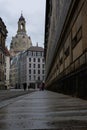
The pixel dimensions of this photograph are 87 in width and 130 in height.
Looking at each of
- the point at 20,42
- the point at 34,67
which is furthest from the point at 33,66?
the point at 20,42

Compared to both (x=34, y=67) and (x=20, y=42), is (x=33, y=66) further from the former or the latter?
(x=20, y=42)

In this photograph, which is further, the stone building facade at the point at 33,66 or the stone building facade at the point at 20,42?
the stone building facade at the point at 20,42

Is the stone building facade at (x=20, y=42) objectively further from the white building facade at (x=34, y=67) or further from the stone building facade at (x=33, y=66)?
the white building facade at (x=34, y=67)

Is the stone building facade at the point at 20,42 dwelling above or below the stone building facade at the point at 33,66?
above

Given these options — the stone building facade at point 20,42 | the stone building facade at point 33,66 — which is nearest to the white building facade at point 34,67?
the stone building facade at point 33,66

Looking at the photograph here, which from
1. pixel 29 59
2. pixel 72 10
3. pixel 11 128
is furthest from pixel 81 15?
pixel 29 59

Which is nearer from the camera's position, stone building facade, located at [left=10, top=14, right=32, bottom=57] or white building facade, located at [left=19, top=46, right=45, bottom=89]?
white building facade, located at [left=19, top=46, right=45, bottom=89]

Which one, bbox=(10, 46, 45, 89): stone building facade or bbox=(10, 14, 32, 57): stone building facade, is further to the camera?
bbox=(10, 14, 32, 57): stone building facade

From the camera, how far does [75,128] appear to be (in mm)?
3477

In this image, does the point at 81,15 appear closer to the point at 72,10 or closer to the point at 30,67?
the point at 72,10

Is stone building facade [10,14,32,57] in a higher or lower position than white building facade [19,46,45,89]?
higher

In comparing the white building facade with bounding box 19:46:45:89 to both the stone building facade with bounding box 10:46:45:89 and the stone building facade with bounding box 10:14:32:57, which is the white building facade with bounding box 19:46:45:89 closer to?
the stone building facade with bounding box 10:46:45:89

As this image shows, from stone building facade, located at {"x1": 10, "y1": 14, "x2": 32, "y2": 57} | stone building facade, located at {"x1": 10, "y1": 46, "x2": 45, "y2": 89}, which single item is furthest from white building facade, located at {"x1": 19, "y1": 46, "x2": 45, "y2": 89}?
stone building facade, located at {"x1": 10, "y1": 14, "x2": 32, "y2": 57}

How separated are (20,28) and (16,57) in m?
19.1
